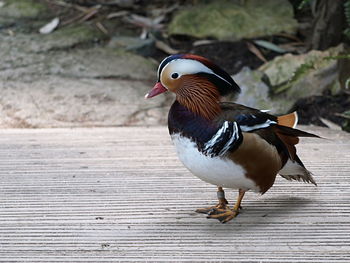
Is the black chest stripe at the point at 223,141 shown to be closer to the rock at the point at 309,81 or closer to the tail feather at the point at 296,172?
the tail feather at the point at 296,172

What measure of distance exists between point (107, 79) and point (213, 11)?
1.74 metres

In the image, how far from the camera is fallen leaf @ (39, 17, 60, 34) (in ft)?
21.9

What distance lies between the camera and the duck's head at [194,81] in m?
2.29

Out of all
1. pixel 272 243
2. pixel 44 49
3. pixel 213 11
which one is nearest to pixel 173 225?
A: pixel 272 243

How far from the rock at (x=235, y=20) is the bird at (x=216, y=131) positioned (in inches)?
160

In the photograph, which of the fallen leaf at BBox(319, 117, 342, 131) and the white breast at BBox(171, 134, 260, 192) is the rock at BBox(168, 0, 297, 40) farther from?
the white breast at BBox(171, 134, 260, 192)

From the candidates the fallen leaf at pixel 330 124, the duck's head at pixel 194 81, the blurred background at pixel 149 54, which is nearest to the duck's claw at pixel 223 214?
the duck's head at pixel 194 81

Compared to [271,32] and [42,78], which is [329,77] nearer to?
[271,32]

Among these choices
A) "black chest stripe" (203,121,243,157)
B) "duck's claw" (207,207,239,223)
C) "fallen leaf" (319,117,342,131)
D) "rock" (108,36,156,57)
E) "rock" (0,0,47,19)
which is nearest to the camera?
"black chest stripe" (203,121,243,157)

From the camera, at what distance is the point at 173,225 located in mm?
2336

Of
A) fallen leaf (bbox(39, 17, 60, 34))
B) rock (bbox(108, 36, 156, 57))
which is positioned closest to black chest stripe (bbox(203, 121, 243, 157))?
rock (bbox(108, 36, 156, 57))

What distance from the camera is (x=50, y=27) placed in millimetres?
6746

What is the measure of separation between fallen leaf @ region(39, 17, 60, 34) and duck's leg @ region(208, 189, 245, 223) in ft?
15.4

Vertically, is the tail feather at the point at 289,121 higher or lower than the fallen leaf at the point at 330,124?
higher
